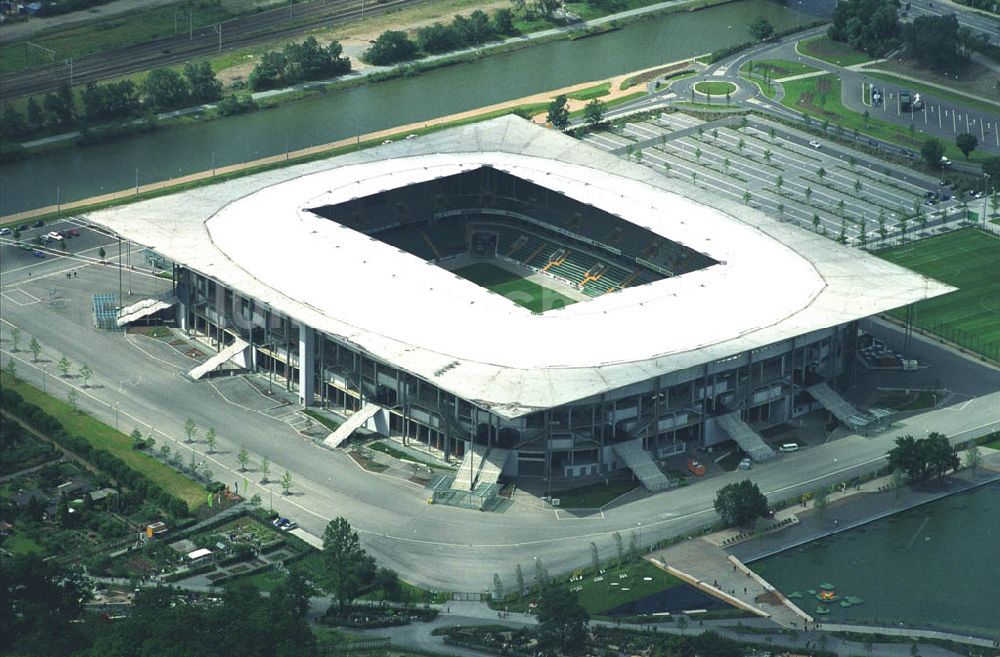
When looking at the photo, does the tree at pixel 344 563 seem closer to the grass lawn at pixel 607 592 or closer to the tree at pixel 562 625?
the grass lawn at pixel 607 592

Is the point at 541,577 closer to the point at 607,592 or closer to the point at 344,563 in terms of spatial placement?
the point at 607,592

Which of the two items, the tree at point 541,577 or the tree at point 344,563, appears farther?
the tree at point 541,577

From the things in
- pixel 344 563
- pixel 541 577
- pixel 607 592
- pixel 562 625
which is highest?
pixel 344 563

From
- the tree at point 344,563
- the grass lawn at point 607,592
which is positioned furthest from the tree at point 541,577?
the tree at point 344,563

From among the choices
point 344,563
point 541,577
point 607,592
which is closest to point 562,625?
point 541,577

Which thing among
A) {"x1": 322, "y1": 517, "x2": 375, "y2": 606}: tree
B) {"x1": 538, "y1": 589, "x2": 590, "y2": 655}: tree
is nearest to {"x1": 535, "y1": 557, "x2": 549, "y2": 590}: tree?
{"x1": 538, "y1": 589, "x2": 590, "y2": 655}: tree

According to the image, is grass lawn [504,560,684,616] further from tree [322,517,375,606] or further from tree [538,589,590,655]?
Result: tree [322,517,375,606]
